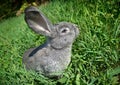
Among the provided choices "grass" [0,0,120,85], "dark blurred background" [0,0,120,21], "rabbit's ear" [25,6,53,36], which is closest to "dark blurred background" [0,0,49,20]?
"dark blurred background" [0,0,120,21]

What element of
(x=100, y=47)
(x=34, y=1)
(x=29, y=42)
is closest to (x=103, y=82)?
(x=100, y=47)

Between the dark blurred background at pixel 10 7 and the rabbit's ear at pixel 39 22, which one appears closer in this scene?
the rabbit's ear at pixel 39 22

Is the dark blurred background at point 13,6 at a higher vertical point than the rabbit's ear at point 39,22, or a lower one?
lower

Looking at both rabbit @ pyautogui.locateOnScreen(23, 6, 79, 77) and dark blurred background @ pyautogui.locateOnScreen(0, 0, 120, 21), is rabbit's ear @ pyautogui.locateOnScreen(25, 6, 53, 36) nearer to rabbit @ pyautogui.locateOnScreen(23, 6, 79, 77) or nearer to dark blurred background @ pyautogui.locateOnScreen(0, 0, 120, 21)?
rabbit @ pyautogui.locateOnScreen(23, 6, 79, 77)

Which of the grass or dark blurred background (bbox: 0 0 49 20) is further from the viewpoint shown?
dark blurred background (bbox: 0 0 49 20)

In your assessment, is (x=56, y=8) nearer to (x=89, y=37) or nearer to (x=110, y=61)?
(x=89, y=37)

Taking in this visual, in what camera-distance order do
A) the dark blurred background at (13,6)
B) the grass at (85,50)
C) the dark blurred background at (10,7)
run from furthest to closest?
the dark blurred background at (10,7) → the dark blurred background at (13,6) → the grass at (85,50)

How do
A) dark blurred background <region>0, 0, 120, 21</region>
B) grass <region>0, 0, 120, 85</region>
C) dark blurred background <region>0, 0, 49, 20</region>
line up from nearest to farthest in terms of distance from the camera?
grass <region>0, 0, 120, 85</region>, dark blurred background <region>0, 0, 120, 21</region>, dark blurred background <region>0, 0, 49, 20</region>

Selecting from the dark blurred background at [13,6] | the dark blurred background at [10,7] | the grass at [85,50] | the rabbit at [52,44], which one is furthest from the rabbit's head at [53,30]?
the dark blurred background at [10,7]

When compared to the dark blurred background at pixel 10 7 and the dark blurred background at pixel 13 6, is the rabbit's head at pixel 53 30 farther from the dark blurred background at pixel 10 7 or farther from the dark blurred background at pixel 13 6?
the dark blurred background at pixel 10 7
